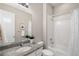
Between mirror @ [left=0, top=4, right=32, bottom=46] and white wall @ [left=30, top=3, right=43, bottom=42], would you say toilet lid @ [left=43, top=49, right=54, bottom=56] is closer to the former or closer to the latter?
white wall @ [left=30, top=3, right=43, bottom=42]

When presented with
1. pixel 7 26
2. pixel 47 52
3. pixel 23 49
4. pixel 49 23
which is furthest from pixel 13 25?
pixel 47 52

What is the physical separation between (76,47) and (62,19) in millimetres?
589

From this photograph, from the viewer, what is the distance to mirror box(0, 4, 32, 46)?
1.46 metres

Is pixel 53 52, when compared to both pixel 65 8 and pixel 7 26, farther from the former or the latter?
pixel 7 26

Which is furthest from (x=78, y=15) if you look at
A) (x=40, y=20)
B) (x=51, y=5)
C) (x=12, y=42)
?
(x=12, y=42)

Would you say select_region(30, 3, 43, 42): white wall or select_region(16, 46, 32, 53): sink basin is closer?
select_region(16, 46, 32, 53): sink basin

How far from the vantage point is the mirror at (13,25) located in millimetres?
1455

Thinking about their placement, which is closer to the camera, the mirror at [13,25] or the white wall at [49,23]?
the mirror at [13,25]

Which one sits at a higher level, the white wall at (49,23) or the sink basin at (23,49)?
the white wall at (49,23)

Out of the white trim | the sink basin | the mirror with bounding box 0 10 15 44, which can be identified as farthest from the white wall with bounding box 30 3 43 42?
the mirror with bounding box 0 10 15 44

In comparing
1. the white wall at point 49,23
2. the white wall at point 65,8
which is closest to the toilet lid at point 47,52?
Answer: the white wall at point 49,23

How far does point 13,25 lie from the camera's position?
1.53 meters

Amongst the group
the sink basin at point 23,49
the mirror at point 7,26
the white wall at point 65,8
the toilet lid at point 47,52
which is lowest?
the toilet lid at point 47,52

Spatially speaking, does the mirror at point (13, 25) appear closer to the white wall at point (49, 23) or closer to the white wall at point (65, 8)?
the white wall at point (49, 23)
